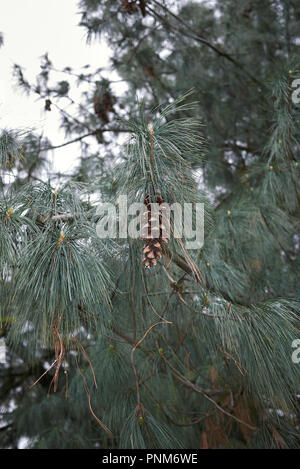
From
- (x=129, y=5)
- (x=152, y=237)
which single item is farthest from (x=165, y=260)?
(x=129, y=5)

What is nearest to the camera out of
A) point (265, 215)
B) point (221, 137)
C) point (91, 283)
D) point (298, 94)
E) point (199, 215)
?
point (91, 283)

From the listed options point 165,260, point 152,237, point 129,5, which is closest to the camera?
point 152,237

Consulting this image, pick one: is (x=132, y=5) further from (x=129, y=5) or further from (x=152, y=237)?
(x=152, y=237)

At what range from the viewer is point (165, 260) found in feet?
2.51

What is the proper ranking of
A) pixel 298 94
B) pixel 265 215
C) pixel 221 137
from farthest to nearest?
pixel 221 137 < pixel 265 215 < pixel 298 94

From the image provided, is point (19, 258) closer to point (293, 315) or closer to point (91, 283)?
point (91, 283)

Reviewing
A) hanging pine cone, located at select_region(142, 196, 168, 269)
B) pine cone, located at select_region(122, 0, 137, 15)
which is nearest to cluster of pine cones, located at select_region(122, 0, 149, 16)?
pine cone, located at select_region(122, 0, 137, 15)

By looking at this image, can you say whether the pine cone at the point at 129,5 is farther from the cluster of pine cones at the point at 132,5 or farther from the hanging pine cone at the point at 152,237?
the hanging pine cone at the point at 152,237

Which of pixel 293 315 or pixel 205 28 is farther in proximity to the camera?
pixel 205 28

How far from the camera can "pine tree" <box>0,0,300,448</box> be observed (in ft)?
2.25

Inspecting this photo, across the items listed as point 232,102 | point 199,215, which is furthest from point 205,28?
point 199,215

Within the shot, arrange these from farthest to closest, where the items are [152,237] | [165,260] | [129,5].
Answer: [129,5] → [165,260] → [152,237]

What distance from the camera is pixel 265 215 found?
137cm
